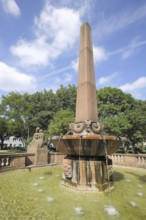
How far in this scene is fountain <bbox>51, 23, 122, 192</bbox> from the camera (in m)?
5.57

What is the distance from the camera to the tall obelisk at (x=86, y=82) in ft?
23.7

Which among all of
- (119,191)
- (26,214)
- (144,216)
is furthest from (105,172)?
(26,214)

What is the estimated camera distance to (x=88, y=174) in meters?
5.72

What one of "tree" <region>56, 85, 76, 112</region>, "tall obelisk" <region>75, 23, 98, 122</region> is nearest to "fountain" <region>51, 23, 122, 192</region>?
"tall obelisk" <region>75, 23, 98, 122</region>

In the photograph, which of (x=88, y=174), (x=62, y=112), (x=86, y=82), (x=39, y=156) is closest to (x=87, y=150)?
(x=88, y=174)

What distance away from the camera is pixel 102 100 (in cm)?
2720

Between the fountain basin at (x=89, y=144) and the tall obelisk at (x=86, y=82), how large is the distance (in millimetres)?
1528

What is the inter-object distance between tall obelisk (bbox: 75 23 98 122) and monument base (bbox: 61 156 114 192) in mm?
1821

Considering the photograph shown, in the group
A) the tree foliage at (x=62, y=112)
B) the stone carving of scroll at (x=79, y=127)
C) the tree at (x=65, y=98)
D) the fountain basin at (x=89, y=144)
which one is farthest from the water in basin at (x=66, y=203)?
the tree at (x=65, y=98)

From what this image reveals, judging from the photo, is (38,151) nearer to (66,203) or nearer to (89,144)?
(89,144)

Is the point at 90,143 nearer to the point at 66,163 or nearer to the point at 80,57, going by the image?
the point at 66,163

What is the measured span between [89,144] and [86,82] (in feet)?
10.4

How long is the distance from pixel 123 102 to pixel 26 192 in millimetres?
23520

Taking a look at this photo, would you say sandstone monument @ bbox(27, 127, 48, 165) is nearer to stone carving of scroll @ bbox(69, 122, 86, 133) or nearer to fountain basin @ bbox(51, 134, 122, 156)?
stone carving of scroll @ bbox(69, 122, 86, 133)
